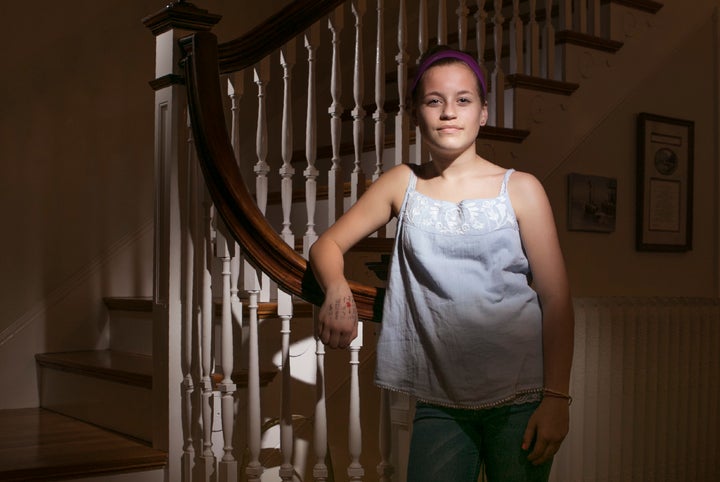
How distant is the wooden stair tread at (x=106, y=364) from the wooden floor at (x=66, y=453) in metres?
0.18

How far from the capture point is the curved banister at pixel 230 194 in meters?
1.96

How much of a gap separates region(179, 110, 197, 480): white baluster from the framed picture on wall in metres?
2.28

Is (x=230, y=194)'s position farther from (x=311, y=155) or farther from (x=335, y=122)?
(x=335, y=122)

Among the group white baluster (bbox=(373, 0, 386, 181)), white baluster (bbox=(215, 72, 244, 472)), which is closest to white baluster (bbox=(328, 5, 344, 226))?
white baluster (bbox=(373, 0, 386, 181))

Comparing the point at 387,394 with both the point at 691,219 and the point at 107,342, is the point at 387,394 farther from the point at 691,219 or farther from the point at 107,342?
the point at 691,219

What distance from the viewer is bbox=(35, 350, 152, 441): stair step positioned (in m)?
2.81

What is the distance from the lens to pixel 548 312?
61.2 inches

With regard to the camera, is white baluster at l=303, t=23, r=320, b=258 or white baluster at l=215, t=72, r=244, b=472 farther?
white baluster at l=303, t=23, r=320, b=258

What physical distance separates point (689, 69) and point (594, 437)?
2.26 meters

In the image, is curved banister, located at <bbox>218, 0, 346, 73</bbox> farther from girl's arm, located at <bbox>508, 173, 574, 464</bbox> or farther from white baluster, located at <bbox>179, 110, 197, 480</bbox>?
girl's arm, located at <bbox>508, 173, 574, 464</bbox>

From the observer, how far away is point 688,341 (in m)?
3.05

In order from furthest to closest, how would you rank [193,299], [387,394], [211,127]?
1. [193,299]
2. [211,127]
3. [387,394]

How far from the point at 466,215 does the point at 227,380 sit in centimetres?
102

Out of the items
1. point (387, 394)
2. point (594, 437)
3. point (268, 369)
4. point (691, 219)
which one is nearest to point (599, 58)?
point (691, 219)
